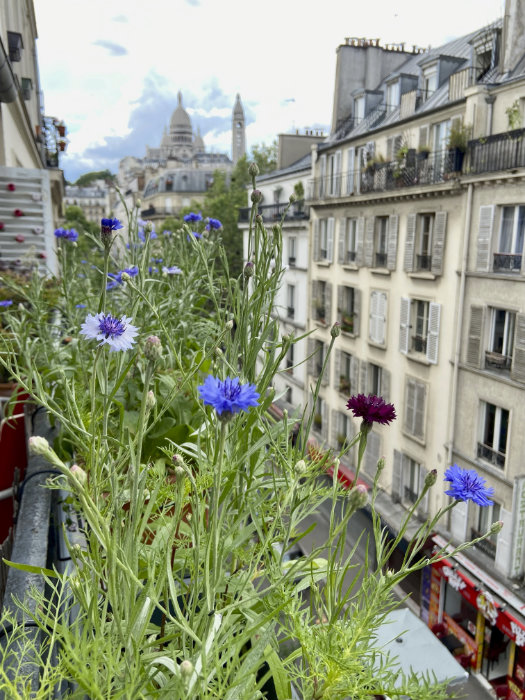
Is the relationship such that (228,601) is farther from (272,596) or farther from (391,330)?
(391,330)

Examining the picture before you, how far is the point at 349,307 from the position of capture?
1416cm

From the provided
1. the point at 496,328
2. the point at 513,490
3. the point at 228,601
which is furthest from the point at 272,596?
the point at 496,328

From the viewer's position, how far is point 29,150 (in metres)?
10.6

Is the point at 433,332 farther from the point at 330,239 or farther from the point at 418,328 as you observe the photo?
the point at 330,239

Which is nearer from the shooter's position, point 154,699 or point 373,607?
point 154,699

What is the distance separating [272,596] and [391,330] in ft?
38.1

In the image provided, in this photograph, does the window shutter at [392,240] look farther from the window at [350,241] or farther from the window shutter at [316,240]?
the window shutter at [316,240]

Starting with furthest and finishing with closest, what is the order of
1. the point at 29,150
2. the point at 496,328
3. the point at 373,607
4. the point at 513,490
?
the point at 29,150
the point at 496,328
the point at 513,490
the point at 373,607

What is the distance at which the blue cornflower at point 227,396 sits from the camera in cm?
69

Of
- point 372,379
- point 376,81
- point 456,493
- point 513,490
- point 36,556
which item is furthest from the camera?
point 376,81

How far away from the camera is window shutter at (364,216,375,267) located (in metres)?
12.8

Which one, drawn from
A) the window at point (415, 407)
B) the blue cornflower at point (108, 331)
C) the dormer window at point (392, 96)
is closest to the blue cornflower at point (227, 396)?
the blue cornflower at point (108, 331)

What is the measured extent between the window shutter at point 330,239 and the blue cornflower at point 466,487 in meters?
13.9

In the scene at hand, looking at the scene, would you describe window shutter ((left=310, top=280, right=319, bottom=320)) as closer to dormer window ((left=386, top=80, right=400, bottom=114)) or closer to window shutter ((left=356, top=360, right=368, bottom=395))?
window shutter ((left=356, top=360, right=368, bottom=395))
